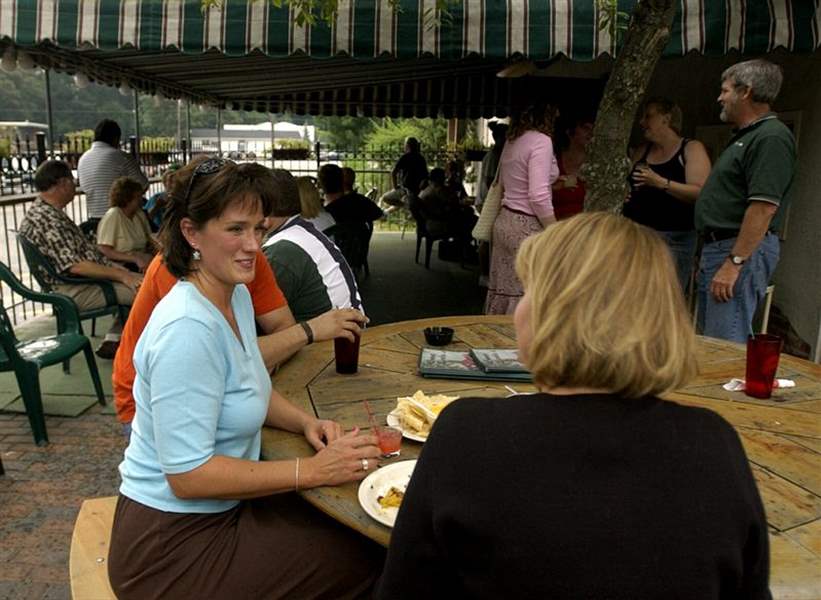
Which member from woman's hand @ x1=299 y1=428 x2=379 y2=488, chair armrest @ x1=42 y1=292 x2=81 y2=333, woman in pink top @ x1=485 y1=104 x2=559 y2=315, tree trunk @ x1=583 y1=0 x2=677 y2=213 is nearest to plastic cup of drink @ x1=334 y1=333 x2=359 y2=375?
woman's hand @ x1=299 y1=428 x2=379 y2=488

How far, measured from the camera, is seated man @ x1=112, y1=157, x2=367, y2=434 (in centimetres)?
209

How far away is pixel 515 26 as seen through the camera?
4.14 meters

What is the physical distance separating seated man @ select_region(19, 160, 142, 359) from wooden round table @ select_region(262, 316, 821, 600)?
2.86 m

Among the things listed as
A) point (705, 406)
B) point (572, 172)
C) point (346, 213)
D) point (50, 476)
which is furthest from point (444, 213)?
point (705, 406)

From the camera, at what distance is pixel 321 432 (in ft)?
5.80

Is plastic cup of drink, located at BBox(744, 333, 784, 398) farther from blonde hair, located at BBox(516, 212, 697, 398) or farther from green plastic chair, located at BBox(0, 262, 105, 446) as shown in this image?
green plastic chair, located at BBox(0, 262, 105, 446)

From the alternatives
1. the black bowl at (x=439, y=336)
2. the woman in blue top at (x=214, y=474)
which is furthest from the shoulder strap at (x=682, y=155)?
the woman in blue top at (x=214, y=474)

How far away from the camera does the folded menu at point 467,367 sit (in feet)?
7.08

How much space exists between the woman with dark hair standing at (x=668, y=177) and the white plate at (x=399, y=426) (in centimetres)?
273

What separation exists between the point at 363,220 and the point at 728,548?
5.94m

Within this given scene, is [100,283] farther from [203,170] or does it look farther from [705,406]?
[705,406]

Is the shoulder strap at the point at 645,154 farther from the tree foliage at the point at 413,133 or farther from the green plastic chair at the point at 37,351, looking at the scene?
the tree foliage at the point at 413,133

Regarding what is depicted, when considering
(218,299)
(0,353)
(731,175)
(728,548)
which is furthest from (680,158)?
(0,353)

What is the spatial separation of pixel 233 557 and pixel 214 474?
8.1 inches
